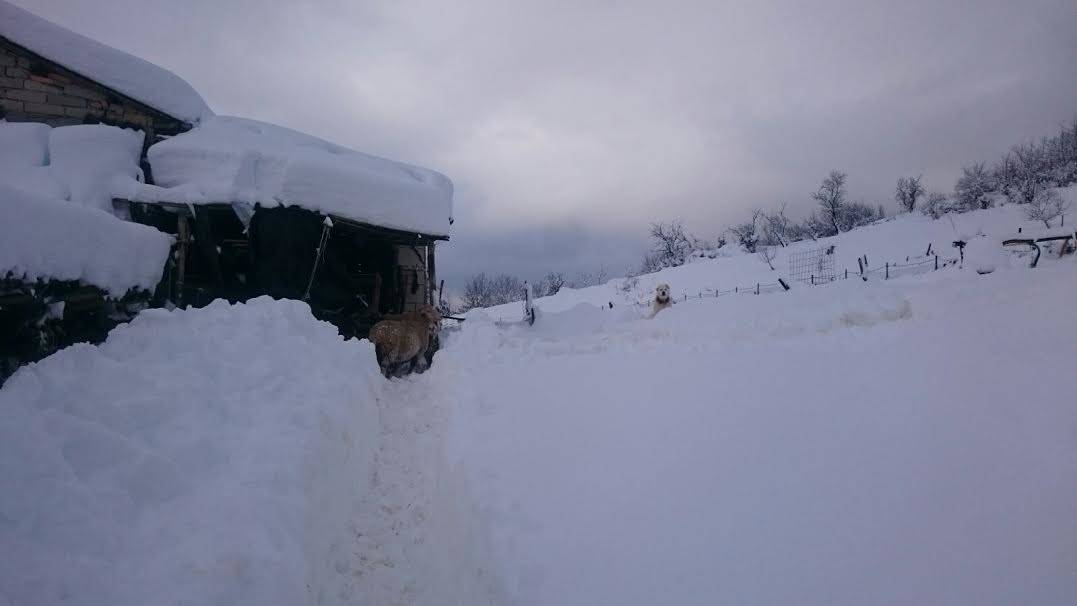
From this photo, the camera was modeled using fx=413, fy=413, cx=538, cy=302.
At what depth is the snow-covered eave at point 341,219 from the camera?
30.2ft

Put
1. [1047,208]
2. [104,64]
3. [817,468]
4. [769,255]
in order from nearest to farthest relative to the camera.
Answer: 1. [817,468]
2. [104,64]
3. [1047,208]
4. [769,255]

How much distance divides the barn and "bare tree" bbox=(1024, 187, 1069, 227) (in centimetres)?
3271

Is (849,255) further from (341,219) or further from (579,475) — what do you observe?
(579,475)

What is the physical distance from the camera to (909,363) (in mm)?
4090

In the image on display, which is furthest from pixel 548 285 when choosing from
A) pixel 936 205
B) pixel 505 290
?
pixel 936 205

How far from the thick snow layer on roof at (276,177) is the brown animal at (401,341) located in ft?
10.3

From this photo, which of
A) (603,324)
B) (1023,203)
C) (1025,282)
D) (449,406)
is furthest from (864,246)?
(449,406)

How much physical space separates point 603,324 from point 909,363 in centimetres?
850

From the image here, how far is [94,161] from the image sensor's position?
8742mm

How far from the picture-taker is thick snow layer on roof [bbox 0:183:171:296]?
3.14 metres

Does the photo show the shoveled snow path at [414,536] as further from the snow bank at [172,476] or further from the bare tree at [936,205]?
the bare tree at [936,205]

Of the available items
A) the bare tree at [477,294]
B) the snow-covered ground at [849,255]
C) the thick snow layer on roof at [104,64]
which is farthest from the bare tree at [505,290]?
the thick snow layer on roof at [104,64]

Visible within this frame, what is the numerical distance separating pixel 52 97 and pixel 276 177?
15.2 ft

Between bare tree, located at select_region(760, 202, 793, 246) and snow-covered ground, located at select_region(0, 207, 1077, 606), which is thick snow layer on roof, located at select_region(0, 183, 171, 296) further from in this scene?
bare tree, located at select_region(760, 202, 793, 246)
